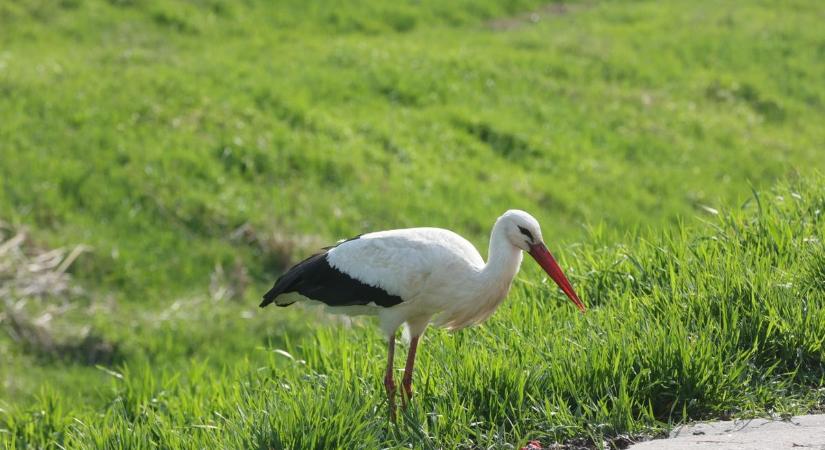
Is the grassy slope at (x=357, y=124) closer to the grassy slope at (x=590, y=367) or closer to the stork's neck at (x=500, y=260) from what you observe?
the grassy slope at (x=590, y=367)

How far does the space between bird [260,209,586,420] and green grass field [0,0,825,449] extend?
23 cm

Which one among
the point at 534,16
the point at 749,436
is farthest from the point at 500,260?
the point at 534,16

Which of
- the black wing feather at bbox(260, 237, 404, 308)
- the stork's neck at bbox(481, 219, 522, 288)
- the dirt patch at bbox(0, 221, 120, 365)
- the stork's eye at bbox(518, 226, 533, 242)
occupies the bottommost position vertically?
the dirt patch at bbox(0, 221, 120, 365)

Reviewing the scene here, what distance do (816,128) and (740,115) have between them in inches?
47.8

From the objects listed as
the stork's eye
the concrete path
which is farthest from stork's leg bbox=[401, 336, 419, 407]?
the concrete path

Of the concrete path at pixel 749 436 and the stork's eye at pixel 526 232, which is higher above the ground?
the stork's eye at pixel 526 232

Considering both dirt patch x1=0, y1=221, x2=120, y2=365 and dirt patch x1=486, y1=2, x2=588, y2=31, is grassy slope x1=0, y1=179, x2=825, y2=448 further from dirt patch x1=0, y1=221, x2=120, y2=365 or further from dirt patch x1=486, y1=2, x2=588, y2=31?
dirt patch x1=486, y1=2, x2=588, y2=31

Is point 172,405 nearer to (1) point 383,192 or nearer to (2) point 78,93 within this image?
(1) point 383,192

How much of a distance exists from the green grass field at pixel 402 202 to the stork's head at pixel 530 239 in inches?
11.4

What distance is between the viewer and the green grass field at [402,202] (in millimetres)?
5230

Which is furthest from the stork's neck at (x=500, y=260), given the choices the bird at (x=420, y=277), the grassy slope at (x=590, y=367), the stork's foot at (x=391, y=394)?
the stork's foot at (x=391, y=394)

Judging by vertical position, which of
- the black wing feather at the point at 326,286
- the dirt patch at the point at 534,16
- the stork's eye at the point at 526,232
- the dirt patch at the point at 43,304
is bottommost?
the dirt patch at the point at 43,304

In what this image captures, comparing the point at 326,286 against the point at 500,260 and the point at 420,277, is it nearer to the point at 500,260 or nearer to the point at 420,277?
the point at 420,277

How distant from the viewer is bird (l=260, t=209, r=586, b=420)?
18.0 ft
